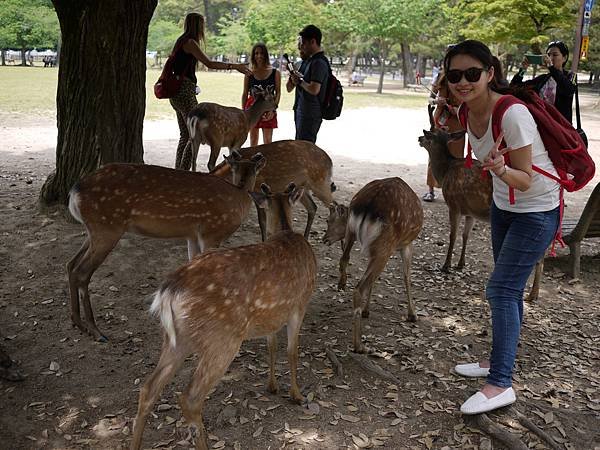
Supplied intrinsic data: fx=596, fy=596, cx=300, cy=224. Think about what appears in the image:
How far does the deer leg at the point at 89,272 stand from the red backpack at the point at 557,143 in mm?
2368

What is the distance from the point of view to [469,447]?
2.80 m

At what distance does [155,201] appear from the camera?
3.76m

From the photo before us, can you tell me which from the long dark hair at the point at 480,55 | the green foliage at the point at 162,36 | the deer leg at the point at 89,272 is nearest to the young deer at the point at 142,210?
the deer leg at the point at 89,272

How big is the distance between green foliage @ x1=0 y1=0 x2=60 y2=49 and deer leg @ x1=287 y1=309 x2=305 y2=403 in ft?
133

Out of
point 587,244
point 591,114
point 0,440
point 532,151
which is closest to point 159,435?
point 0,440

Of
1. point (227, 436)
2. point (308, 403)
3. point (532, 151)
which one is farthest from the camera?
point (308, 403)

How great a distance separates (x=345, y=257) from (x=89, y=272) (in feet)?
5.61

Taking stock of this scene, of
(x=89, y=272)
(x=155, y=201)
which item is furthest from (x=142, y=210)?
(x=89, y=272)

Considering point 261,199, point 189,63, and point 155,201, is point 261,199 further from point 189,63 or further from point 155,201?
point 189,63

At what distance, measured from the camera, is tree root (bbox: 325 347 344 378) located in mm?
3340

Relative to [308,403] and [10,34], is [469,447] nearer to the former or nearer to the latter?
[308,403]

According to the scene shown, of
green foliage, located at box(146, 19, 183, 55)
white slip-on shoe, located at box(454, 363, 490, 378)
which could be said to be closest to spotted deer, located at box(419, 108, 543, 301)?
white slip-on shoe, located at box(454, 363, 490, 378)

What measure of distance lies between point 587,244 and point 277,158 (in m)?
3.30

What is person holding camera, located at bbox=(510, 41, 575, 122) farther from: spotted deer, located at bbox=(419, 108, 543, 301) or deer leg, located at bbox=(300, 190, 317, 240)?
deer leg, located at bbox=(300, 190, 317, 240)
